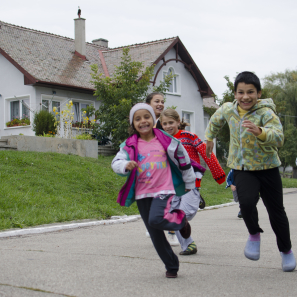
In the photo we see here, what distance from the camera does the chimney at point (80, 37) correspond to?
92.1ft

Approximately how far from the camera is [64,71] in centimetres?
2498

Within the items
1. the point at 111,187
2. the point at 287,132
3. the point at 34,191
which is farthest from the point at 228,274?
the point at 287,132

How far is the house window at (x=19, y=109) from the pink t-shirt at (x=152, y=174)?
2037 centimetres

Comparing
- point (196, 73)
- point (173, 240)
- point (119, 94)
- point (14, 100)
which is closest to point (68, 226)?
point (173, 240)

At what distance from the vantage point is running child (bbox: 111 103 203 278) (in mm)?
3756

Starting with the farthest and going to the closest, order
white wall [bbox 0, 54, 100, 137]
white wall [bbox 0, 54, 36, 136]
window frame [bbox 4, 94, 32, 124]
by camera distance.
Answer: window frame [bbox 4, 94, 32, 124] → white wall [bbox 0, 54, 36, 136] → white wall [bbox 0, 54, 100, 137]

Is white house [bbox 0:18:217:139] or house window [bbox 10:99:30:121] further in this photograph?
house window [bbox 10:99:30:121]

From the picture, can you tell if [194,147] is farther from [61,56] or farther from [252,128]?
[61,56]

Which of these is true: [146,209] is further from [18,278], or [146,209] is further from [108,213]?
[108,213]

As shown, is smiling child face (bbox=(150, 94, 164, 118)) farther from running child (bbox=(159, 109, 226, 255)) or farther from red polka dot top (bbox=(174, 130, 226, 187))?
red polka dot top (bbox=(174, 130, 226, 187))

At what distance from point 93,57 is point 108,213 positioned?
21080mm

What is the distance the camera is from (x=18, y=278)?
3.82 m

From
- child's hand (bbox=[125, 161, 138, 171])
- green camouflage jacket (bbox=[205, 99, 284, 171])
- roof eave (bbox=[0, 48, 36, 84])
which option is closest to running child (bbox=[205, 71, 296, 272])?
green camouflage jacket (bbox=[205, 99, 284, 171])

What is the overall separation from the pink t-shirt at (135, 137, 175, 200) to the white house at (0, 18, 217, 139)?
16443mm
